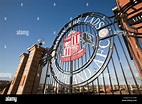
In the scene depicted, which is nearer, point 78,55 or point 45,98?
point 45,98

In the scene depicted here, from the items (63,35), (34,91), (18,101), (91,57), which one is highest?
(63,35)

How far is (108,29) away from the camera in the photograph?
2.61m

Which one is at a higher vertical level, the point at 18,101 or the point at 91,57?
the point at 91,57

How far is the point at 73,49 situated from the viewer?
325 centimetres

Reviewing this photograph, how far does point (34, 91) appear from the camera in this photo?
12.9 feet

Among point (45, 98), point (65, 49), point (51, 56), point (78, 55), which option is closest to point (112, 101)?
point (45, 98)

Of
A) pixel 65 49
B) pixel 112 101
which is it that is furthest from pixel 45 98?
pixel 65 49

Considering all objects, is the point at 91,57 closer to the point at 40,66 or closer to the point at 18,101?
the point at 18,101

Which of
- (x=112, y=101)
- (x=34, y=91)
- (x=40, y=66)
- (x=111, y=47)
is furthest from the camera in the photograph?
(x=40, y=66)

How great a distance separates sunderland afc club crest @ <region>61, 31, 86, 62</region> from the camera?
120 inches

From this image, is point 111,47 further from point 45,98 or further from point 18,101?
point 18,101

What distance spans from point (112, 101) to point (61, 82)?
1.80 meters

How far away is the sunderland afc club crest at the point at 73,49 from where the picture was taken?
9.97ft

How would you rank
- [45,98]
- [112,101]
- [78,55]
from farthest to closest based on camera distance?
[78,55] → [45,98] → [112,101]
